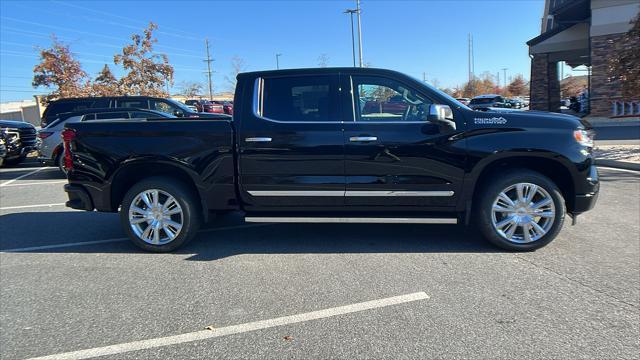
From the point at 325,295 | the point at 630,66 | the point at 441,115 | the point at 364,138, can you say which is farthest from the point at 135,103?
the point at 630,66

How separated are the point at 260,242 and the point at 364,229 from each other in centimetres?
134

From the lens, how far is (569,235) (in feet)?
17.6

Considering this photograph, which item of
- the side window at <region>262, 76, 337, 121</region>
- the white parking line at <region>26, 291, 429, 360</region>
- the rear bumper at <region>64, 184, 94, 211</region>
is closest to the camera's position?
the white parking line at <region>26, 291, 429, 360</region>

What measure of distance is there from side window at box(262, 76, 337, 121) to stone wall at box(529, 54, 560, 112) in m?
27.7

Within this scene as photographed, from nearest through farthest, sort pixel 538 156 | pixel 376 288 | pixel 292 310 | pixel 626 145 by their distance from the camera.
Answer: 1. pixel 292 310
2. pixel 376 288
3. pixel 538 156
4. pixel 626 145

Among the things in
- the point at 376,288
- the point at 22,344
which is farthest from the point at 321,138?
the point at 22,344

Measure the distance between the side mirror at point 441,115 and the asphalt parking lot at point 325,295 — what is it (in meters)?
1.38

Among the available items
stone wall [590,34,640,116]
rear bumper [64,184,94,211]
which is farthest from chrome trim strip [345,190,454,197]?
stone wall [590,34,640,116]

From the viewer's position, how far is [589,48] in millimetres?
23312

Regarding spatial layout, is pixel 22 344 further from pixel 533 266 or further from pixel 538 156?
pixel 538 156

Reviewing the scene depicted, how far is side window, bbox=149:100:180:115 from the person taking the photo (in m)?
14.3

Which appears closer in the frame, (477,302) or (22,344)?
(22,344)

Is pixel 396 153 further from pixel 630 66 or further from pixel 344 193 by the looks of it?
pixel 630 66

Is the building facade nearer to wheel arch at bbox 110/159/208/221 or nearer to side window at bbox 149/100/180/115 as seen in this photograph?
side window at bbox 149/100/180/115
